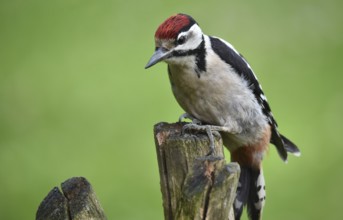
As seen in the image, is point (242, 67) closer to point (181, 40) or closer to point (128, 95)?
point (181, 40)

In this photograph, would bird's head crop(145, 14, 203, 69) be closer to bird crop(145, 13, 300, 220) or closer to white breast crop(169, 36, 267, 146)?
bird crop(145, 13, 300, 220)

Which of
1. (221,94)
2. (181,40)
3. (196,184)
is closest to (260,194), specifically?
(221,94)

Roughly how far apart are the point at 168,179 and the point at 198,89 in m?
1.05

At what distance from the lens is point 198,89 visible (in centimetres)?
452

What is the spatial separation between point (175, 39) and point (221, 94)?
1.94ft

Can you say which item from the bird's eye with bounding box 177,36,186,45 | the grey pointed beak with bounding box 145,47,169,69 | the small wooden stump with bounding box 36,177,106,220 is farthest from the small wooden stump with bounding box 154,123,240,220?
the bird's eye with bounding box 177,36,186,45

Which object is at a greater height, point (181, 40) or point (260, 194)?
point (181, 40)

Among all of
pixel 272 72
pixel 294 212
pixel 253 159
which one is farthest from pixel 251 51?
pixel 253 159

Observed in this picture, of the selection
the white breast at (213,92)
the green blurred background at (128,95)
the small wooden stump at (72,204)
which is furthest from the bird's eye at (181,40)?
the green blurred background at (128,95)

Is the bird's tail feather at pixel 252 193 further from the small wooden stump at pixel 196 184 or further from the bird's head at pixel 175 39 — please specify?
the small wooden stump at pixel 196 184

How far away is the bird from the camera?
4223mm

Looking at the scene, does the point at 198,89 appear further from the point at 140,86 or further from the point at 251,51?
the point at 251,51

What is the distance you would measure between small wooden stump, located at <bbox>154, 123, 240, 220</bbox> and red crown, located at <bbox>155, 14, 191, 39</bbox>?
2.54 ft

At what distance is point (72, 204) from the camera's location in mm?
3256
